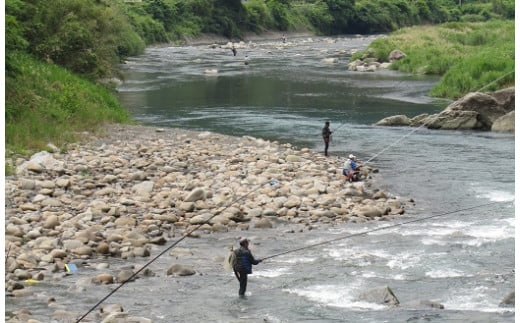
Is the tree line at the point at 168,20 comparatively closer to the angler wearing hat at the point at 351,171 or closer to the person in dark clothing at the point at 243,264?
the angler wearing hat at the point at 351,171

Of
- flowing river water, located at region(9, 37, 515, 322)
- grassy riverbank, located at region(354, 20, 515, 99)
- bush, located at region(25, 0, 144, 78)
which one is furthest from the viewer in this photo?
grassy riverbank, located at region(354, 20, 515, 99)

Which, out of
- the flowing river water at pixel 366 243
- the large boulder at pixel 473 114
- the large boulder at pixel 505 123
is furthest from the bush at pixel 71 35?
the large boulder at pixel 505 123

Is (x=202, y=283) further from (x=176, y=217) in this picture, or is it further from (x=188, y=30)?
(x=188, y=30)

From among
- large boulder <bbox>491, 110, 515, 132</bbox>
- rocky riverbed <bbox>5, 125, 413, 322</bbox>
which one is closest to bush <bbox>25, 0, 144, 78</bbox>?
rocky riverbed <bbox>5, 125, 413, 322</bbox>

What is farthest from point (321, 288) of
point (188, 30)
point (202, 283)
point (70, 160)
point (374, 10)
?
point (374, 10)

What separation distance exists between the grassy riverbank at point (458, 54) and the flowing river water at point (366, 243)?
226cm

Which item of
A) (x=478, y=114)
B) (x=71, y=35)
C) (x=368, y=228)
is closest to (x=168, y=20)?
(x=71, y=35)

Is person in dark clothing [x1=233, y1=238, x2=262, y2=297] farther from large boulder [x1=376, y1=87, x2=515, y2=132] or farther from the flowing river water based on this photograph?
large boulder [x1=376, y1=87, x2=515, y2=132]

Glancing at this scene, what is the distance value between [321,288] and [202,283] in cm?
180

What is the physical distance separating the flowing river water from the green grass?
3.48 metres

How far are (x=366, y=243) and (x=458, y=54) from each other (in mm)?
38508

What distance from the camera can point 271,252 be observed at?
561 inches

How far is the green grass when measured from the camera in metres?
20.7

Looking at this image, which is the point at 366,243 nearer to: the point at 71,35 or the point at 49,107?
the point at 49,107
